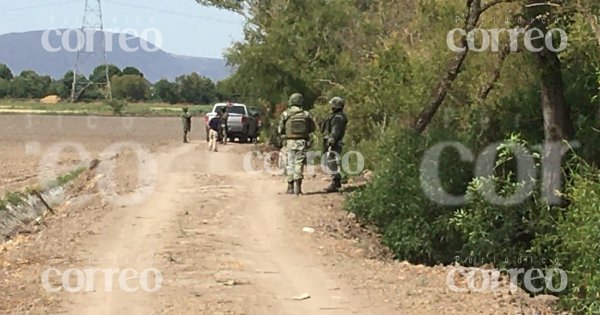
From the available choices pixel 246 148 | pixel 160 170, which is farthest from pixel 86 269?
pixel 246 148

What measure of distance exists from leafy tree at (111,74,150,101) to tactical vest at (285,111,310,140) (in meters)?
98.0

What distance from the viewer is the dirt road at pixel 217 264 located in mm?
9523

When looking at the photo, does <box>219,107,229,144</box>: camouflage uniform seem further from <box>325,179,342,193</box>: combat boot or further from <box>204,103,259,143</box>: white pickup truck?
<box>325,179,342,193</box>: combat boot

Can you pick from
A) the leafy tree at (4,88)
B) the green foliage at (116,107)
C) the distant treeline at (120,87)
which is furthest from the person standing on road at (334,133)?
the leafy tree at (4,88)

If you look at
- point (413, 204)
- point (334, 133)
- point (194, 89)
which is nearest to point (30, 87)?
point (194, 89)

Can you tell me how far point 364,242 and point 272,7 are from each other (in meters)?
19.4

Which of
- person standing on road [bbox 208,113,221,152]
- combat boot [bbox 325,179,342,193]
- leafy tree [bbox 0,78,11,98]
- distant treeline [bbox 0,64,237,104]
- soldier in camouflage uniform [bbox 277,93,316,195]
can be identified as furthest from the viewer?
leafy tree [bbox 0,78,11,98]

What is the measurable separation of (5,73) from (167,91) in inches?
1146

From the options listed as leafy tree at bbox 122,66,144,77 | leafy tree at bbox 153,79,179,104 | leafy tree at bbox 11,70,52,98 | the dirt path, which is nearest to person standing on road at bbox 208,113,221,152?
the dirt path

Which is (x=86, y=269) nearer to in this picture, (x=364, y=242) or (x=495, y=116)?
(x=364, y=242)

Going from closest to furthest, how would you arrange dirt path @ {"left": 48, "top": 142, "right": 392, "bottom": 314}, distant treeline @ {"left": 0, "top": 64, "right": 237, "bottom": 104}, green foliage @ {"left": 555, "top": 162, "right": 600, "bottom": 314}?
1. dirt path @ {"left": 48, "top": 142, "right": 392, "bottom": 314}
2. green foliage @ {"left": 555, "top": 162, "right": 600, "bottom": 314}
3. distant treeline @ {"left": 0, "top": 64, "right": 237, "bottom": 104}

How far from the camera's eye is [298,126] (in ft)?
55.9

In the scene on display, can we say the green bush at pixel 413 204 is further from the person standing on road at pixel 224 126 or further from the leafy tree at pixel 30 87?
the leafy tree at pixel 30 87

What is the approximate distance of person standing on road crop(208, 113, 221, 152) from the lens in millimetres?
31922
